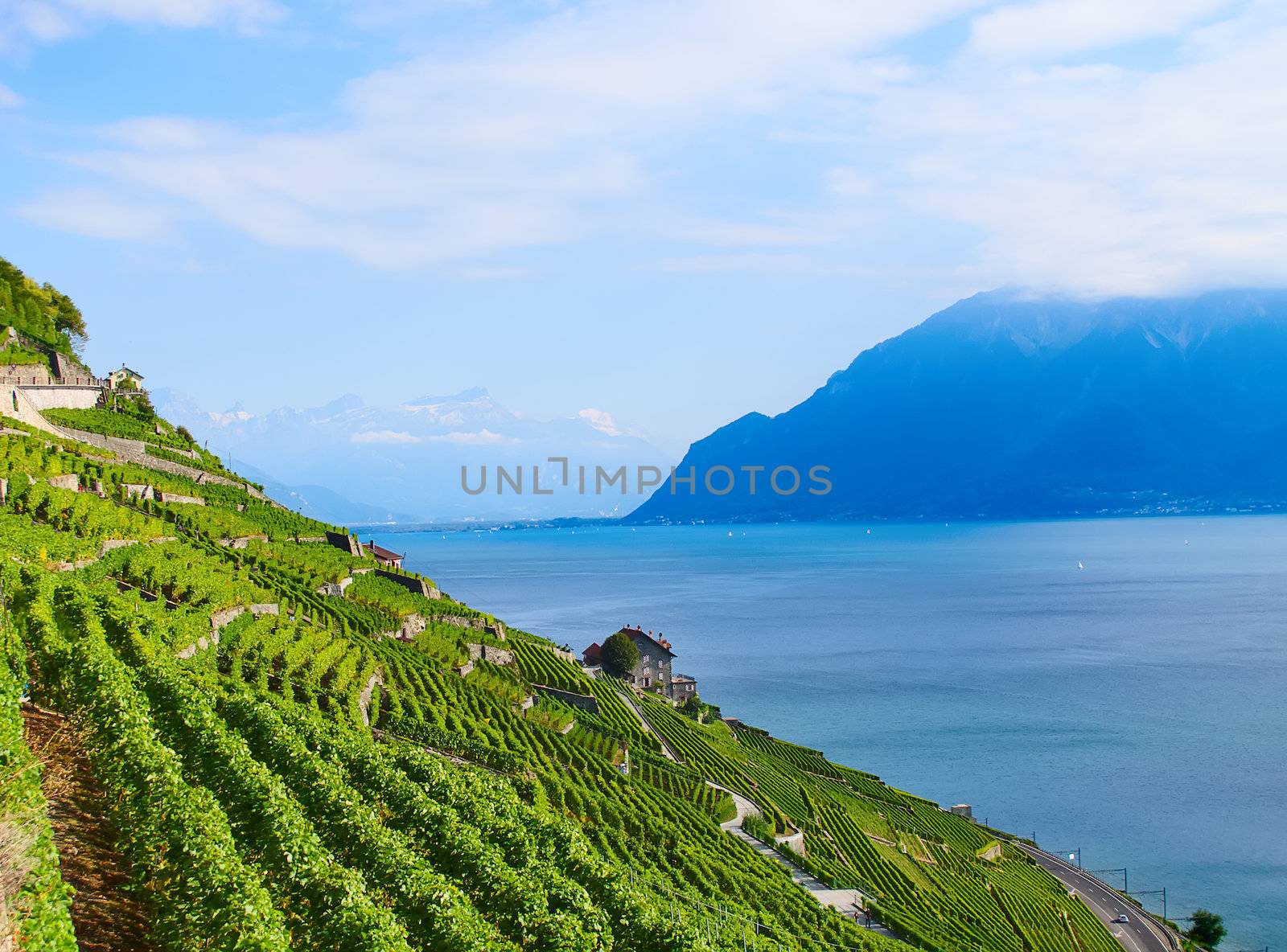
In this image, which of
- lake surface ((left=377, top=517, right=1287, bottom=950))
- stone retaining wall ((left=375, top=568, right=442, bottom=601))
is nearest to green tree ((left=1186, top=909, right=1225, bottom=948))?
lake surface ((left=377, top=517, right=1287, bottom=950))

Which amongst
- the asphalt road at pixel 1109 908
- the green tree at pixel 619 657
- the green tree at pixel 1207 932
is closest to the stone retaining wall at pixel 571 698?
the green tree at pixel 619 657

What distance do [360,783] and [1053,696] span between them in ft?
248

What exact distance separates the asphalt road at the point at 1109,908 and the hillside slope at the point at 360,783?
4.66 feet

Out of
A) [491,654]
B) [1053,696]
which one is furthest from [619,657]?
[1053,696]

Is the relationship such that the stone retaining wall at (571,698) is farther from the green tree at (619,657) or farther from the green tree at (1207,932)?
the green tree at (1207,932)

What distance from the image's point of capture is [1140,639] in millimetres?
110750

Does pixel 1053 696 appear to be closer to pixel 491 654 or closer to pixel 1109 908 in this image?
pixel 1109 908

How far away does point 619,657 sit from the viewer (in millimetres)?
70000

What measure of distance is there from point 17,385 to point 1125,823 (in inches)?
2506

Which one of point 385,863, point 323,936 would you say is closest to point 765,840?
point 385,863

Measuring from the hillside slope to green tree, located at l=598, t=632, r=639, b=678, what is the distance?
10825 millimetres

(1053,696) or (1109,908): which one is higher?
(1053,696)

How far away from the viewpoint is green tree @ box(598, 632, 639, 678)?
7000 cm

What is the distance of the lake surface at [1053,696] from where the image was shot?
175 feet
